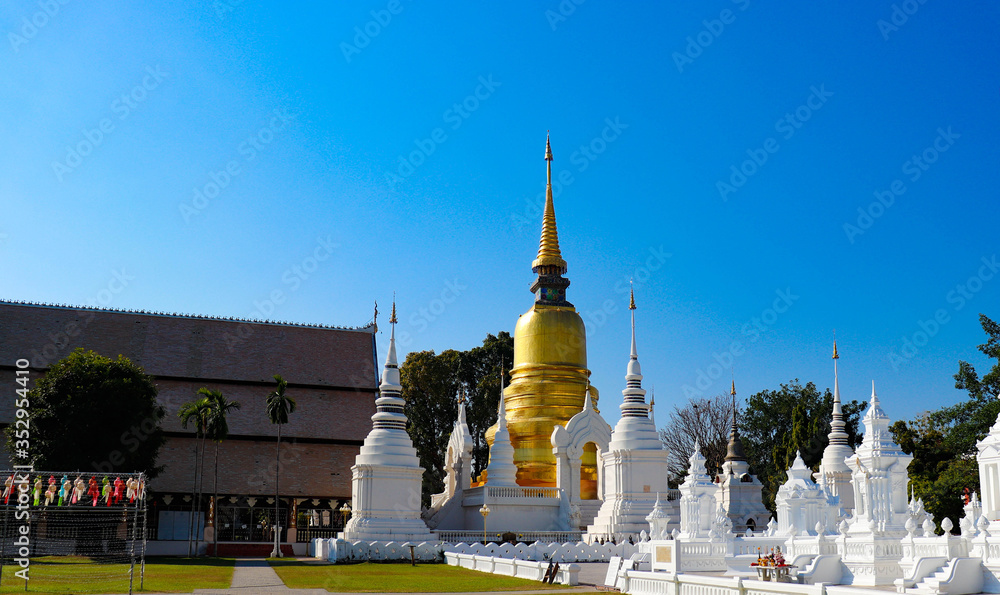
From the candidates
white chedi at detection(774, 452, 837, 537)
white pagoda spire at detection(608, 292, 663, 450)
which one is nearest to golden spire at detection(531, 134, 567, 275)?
white pagoda spire at detection(608, 292, 663, 450)

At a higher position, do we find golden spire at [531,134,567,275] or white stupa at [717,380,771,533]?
golden spire at [531,134,567,275]

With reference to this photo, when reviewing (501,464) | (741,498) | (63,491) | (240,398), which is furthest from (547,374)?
(63,491)

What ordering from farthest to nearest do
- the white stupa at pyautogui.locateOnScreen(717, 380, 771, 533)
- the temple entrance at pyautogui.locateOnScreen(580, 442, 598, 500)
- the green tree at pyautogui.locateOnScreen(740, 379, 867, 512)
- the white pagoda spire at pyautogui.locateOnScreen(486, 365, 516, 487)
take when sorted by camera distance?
1. the green tree at pyautogui.locateOnScreen(740, 379, 867, 512)
2. the white stupa at pyautogui.locateOnScreen(717, 380, 771, 533)
3. the temple entrance at pyautogui.locateOnScreen(580, 442, 598, 500)
4. the white pagoda spire at pyautogui.locateOnScreen(486, 365, 516, 487)

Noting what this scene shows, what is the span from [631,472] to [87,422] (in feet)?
62.7

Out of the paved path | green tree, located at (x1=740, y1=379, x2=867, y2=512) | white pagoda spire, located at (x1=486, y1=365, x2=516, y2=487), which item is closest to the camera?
the paved path

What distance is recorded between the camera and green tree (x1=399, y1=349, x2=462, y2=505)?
5338 centimetres

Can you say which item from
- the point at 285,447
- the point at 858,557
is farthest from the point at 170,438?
the point at 858,557

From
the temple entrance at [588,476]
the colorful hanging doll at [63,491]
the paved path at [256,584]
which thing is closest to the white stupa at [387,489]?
the paved path at [256,584]

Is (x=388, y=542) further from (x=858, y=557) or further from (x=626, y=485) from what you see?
(x=858, y=557)

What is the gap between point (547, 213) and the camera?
42781 millimetres

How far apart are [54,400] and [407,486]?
12614 mm

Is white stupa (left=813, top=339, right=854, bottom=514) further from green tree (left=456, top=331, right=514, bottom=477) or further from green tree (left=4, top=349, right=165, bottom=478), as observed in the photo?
green tree (left=4, top=349, right=165, bottom=478)

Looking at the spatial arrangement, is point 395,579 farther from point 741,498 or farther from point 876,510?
point 741,498

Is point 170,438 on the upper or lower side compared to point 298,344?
lower
